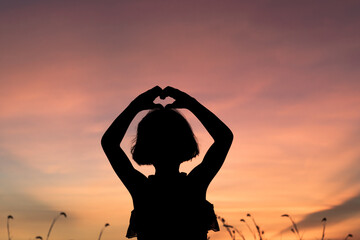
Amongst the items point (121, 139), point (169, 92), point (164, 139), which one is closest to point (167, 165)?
point (164, 139)

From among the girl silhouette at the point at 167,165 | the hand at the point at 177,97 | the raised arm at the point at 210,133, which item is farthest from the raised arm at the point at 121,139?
the raised arm at the point at 210,133

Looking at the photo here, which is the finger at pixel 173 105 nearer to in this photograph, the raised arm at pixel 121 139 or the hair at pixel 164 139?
the hair at pixel 164 139

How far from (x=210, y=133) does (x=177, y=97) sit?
19.5 inches

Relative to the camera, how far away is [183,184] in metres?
4.12

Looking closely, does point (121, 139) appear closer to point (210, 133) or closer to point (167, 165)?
point (167, 165)

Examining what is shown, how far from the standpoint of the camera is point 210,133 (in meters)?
4.38

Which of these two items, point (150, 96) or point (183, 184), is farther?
point (150, 96)

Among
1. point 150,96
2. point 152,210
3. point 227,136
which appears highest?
point 150,96

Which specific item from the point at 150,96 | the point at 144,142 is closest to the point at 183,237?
the point at 144,142

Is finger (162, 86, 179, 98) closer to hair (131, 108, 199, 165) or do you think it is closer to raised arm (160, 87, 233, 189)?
raised arm (160, 87, 233, 189)

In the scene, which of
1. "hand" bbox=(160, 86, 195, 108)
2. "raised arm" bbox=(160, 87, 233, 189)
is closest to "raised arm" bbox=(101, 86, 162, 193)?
"hand" bbox=(160, 86, 195, 108)

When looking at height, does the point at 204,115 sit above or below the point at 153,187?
above

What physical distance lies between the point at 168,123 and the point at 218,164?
0.62 meters

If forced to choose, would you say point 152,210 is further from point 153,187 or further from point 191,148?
point 191,148
